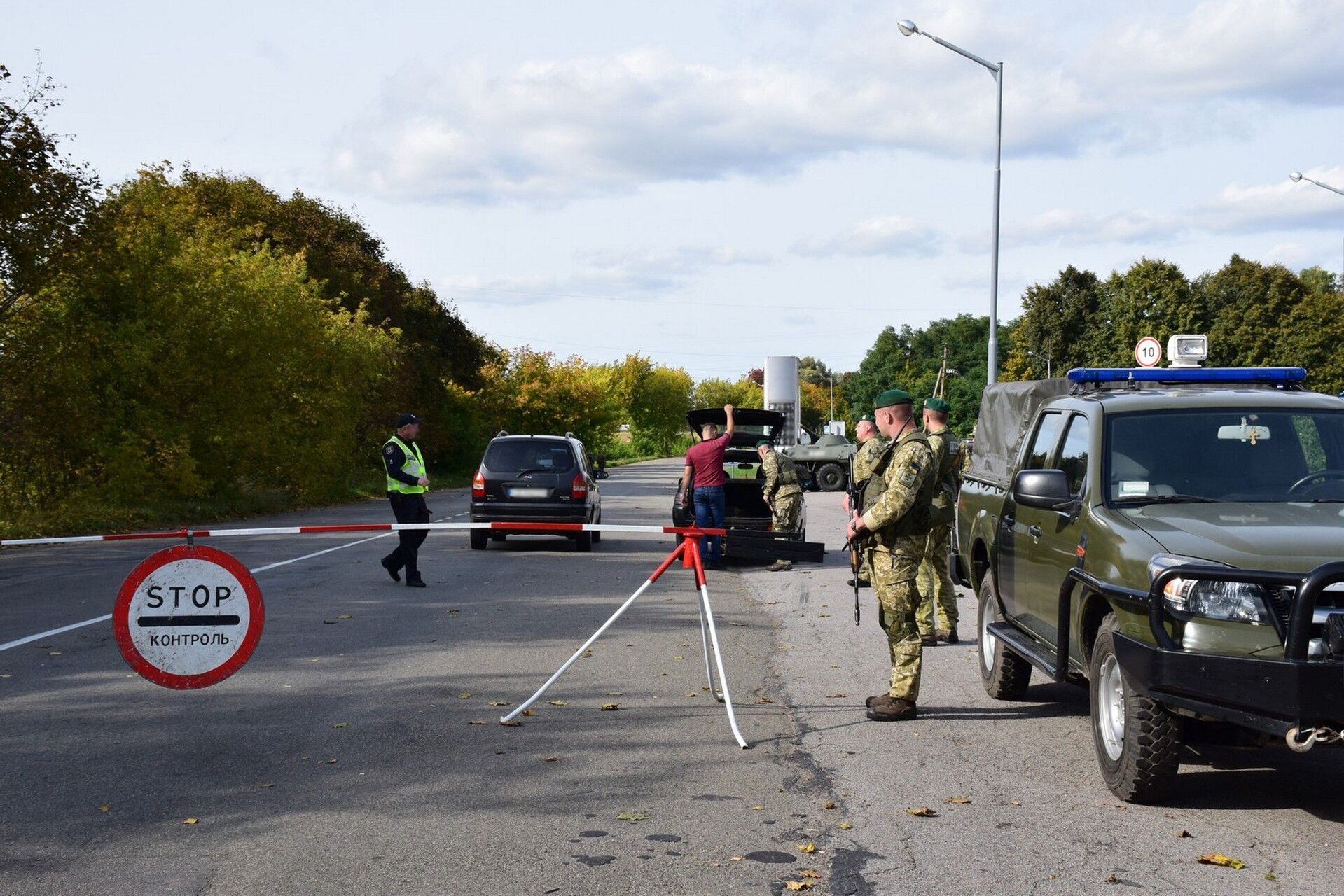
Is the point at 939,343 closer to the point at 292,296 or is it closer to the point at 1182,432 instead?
the point at 292,296

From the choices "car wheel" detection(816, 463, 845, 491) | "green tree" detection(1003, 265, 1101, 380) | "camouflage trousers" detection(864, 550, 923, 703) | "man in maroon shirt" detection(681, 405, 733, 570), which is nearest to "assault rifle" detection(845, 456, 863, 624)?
"camouflage trousers" detection(864, 550, 923, 703)

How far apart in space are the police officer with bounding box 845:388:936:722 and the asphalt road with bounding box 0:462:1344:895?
22cm

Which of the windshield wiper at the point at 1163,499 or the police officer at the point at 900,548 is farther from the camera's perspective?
the police officer at the point at 900,548

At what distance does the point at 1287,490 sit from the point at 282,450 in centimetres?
2647

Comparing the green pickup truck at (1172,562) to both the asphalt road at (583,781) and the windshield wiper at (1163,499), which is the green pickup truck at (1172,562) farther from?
the asphalt road at (583,781)

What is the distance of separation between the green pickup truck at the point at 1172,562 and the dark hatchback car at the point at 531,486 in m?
10.9

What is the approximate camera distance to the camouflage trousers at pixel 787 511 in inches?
677

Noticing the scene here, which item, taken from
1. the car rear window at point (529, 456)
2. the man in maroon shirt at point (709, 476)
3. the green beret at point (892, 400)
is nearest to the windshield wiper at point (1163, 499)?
the green beret at point (892, 400)

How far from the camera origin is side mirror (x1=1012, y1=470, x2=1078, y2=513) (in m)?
6.40

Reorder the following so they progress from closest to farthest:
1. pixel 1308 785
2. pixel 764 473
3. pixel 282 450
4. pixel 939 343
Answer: pixel 1308 785 < pixel 764 473 < pixel 282 450 < pixel 939 343

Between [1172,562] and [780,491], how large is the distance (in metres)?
11.9

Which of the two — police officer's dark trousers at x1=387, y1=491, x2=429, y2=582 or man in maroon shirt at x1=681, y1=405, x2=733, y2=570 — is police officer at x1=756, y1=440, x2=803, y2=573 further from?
police officer's dark trousers at x1=387, y1=491, x2=429, y2=582

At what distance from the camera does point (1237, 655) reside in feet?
16.8

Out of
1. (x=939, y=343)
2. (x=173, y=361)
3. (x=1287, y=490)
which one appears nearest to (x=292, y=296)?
(x=173, y=361)
